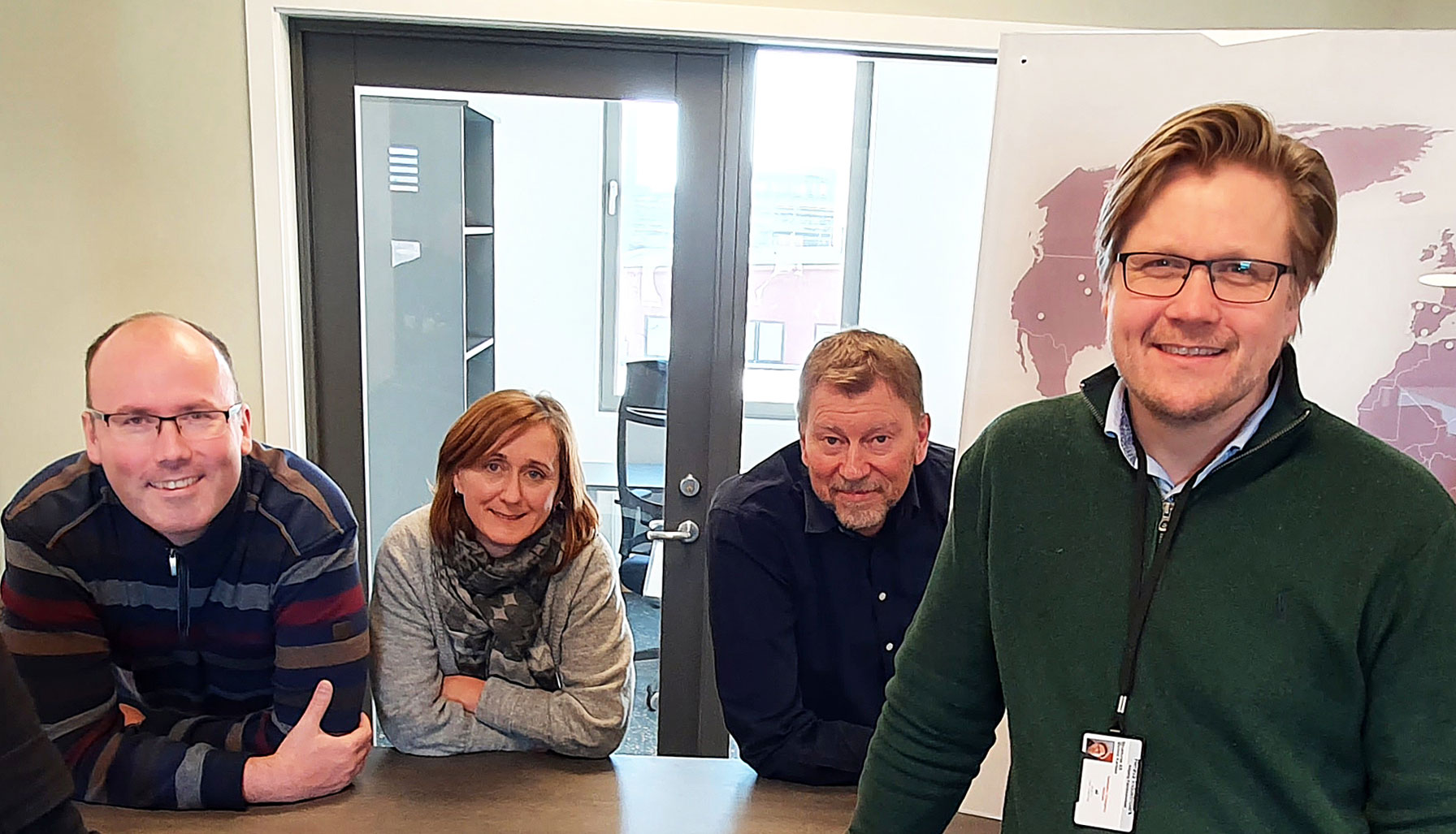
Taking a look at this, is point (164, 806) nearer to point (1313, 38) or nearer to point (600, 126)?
point (600, 126)

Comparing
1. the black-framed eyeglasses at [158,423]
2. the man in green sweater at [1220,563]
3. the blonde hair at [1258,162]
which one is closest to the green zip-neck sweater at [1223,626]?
the man in green sweater at [1220,563]

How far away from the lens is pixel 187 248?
2.09m

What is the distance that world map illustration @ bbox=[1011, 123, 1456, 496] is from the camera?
1.36 meters

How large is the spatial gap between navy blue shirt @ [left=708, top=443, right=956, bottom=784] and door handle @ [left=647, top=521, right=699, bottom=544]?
85cm

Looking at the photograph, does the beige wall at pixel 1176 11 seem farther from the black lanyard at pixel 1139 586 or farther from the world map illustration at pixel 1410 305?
the black lanyard at pixel 1139 586

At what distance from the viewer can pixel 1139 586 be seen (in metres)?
0.91

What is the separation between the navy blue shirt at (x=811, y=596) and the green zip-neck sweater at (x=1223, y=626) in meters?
0.47

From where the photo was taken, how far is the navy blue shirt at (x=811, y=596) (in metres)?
1.49

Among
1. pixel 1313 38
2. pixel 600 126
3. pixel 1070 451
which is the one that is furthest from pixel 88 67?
pixel 1313 38

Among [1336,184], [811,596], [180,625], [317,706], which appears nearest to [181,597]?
[180,625]

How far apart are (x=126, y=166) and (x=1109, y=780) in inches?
87.1

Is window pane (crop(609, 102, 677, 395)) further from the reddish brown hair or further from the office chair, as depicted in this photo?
the reddish brown hair

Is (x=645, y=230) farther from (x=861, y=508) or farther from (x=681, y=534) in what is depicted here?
(x=861, y=508)

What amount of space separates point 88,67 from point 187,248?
→ 415 mm
